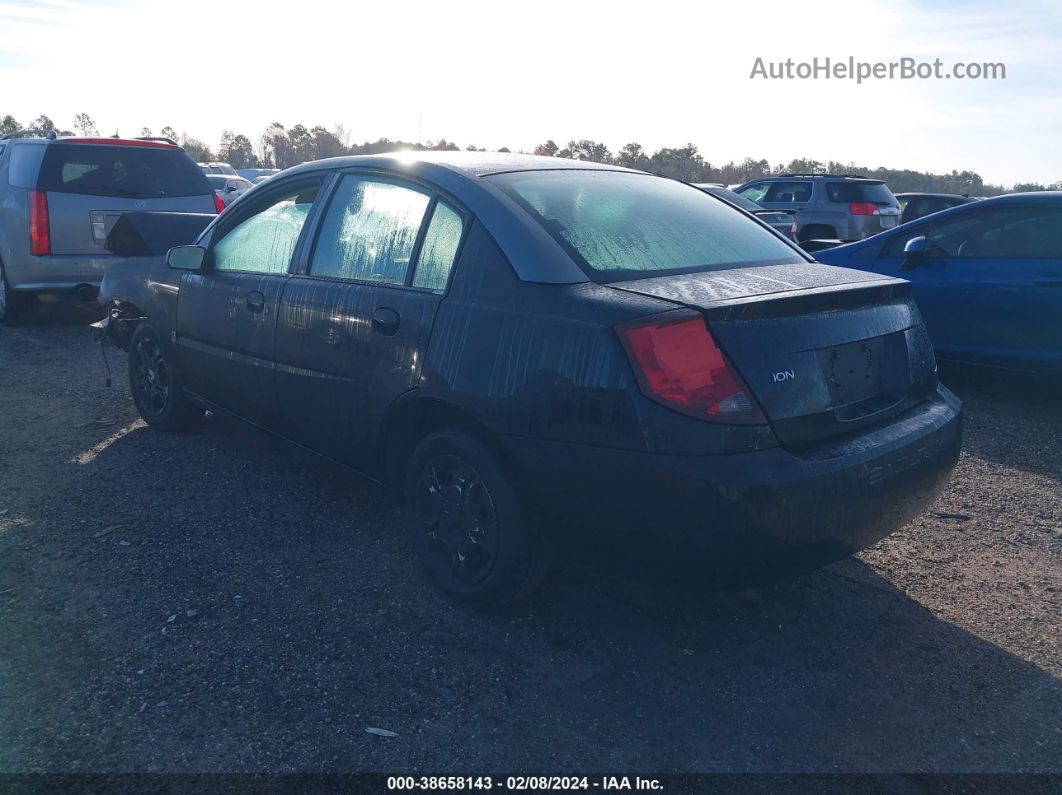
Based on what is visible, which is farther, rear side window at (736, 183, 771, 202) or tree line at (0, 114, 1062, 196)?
tree line at (0, 114, 1062, 196)

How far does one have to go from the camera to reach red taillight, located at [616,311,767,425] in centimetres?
258

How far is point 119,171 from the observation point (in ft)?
28.1

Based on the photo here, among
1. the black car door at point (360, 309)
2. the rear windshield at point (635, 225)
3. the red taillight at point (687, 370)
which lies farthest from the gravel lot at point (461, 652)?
the rear windshield at point (635, 225)

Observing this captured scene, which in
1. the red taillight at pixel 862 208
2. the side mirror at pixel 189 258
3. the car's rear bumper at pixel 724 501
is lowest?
the car's rear bumper at pixel 724 501

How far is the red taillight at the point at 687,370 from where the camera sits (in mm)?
2582

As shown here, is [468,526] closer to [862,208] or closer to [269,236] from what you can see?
[269,236]

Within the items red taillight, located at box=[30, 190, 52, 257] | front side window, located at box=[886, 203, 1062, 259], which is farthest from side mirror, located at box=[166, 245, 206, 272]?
front side window, located at box=[886, 203, 1062, 259]

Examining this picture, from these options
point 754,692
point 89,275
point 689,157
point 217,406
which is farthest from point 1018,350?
point 689,157

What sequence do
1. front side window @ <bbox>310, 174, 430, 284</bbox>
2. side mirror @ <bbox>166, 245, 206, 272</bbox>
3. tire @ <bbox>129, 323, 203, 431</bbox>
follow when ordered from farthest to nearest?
tire @ <bbox>129, 323, 203, 431</bbox> → side mirror @ <bbox>166, 245, 206, 272</bbox> → front side window @ <bbox>310, 174, 430, 284</bbox>

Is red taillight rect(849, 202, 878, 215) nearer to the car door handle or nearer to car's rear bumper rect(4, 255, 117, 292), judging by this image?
car's rear bumper rect(4, 255, 117, 292)

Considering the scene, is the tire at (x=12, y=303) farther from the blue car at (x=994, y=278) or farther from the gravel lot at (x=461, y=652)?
the blue car at (x=994, y=278)

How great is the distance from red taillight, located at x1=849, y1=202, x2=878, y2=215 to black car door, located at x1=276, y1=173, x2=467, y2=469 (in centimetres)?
1294

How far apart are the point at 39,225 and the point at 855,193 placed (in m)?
12.6

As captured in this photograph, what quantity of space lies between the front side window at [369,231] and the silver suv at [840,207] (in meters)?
12.2
